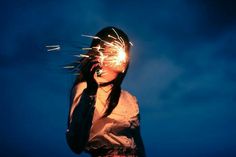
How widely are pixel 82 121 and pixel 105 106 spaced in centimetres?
73

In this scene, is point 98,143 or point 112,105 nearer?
point 98,143

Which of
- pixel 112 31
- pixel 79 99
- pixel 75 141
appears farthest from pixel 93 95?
pixel 112 31

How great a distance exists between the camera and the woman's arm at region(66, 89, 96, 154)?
284 cm

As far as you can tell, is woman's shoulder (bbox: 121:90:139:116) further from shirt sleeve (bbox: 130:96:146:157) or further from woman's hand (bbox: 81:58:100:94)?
woman's hand (bbox: 81:58:100:94)

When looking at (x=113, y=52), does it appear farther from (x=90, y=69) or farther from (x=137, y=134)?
(x=137, y=134)

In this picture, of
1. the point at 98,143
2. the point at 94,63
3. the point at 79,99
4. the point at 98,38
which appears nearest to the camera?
the point at 94,63

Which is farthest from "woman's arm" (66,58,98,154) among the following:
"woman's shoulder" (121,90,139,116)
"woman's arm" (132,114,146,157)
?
"woman's shoulder" (121,90,139,116)

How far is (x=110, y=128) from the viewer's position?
3.33m

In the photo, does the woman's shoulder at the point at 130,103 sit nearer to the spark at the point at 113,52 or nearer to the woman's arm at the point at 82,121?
the spark at the point at 113,52

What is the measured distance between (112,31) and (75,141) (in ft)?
4.67

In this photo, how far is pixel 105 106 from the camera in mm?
3549

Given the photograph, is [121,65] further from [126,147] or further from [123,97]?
[126,147]

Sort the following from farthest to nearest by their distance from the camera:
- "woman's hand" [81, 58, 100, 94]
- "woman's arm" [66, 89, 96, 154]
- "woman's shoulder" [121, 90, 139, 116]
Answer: "woman's shoulder" [121, 90, 139, 116], "woman's arm" [66, 89, 96, 154], "woman's hand" [81, 58, 100, 94]

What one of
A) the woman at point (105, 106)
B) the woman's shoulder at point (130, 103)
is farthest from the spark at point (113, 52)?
the woman's shoulder at point (130, 103)
